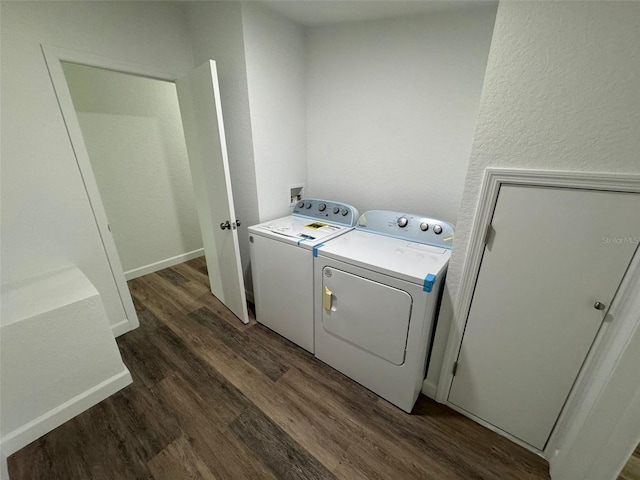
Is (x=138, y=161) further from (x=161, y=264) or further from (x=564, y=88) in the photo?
(x=564, y=88)

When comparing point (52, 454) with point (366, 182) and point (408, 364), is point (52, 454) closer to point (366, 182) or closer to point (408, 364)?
point (408, 364)

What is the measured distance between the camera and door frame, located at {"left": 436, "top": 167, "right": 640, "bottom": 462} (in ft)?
3.03

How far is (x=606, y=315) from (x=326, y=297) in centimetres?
126

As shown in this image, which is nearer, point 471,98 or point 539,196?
point 539,196

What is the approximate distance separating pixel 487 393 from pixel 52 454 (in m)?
2.30

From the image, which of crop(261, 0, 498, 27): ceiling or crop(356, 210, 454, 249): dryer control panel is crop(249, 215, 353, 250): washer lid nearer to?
crop(356, 210, 454, 249): dryer control panel

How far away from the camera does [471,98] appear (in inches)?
61.2

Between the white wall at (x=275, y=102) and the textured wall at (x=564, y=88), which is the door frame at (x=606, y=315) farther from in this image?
the white wall at (x=275, y=102)

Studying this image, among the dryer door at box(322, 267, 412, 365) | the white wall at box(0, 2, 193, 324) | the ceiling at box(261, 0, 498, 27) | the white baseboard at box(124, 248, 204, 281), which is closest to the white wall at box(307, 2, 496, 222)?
the ceiling at box(261, 0, 498, 27)

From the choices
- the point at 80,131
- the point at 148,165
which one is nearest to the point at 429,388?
the point at 80,131

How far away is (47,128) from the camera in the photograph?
1.53 metres

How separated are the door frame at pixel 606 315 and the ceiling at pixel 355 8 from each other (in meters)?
1.11

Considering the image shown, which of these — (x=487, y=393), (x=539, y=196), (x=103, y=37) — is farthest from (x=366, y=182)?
(x=103, y=37)

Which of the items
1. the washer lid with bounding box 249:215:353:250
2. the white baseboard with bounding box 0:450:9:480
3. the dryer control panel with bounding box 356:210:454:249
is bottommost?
the white baseboard with bounding box 0:450:9:480
